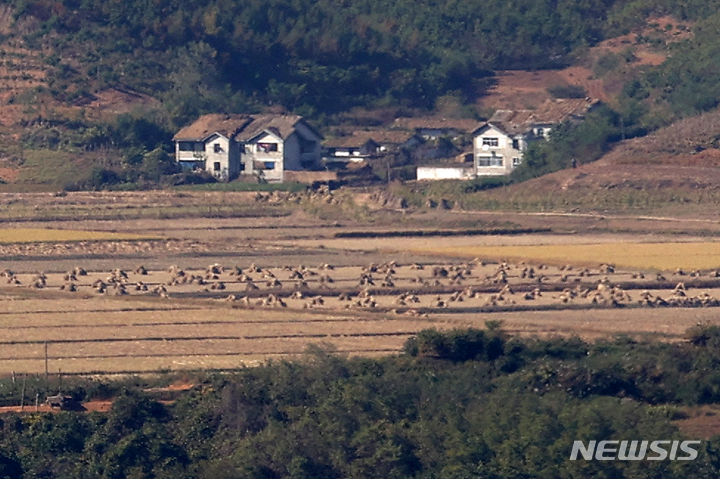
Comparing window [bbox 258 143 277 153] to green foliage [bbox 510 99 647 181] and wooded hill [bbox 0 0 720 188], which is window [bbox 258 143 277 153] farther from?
green foliage [bbox 510 99 647 181]

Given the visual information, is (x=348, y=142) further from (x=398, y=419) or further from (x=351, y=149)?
(x=398, y=419)

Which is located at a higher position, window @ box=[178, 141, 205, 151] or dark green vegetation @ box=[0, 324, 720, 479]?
window @ box=[178, 141, 205, 151]

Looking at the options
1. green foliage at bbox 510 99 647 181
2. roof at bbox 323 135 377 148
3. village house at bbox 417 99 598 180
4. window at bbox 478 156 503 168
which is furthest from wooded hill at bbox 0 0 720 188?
window at bbox 478 156 503 168

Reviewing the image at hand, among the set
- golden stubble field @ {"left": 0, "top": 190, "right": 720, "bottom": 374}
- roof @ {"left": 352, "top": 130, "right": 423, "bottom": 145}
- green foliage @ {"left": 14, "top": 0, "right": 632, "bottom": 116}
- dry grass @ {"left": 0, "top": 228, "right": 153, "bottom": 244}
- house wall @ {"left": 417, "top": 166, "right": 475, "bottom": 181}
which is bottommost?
A: golden stubble field @ {"left": 0, "top": 190, "right": 720, "bottom": 374}

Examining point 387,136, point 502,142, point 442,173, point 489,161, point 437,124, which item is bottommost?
point 442,173

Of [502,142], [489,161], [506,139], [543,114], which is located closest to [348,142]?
[489,161]

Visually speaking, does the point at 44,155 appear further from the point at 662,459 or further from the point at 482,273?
the point at 662,459
